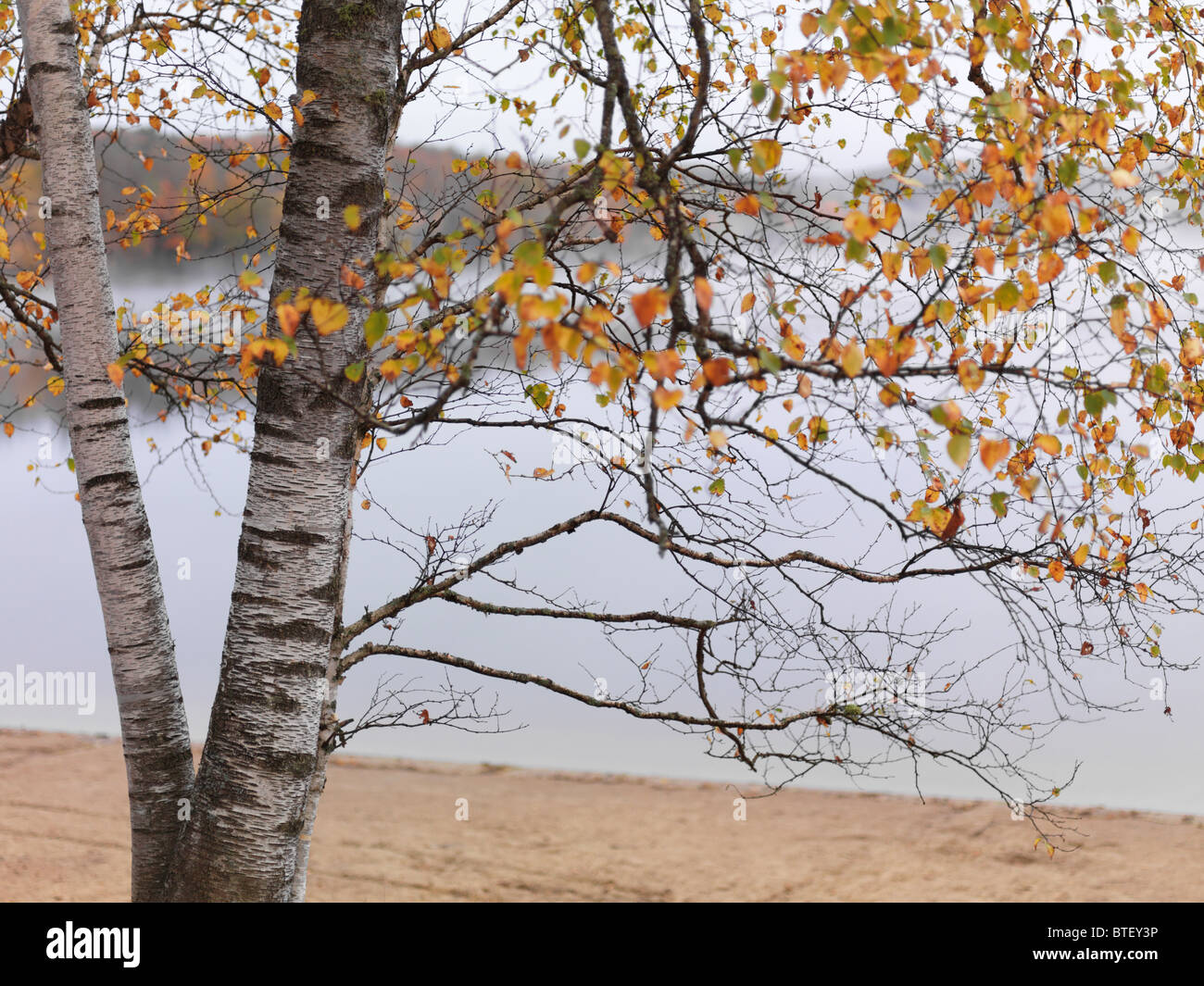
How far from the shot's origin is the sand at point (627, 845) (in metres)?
9.49

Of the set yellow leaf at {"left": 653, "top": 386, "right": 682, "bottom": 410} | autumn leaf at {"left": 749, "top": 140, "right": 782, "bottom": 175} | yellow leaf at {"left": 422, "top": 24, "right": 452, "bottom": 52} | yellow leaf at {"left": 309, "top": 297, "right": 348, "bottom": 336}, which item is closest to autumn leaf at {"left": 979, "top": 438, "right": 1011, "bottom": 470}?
yellow leaf at {"left": 653, "top": 386, "right": 682, "bottom": 410}

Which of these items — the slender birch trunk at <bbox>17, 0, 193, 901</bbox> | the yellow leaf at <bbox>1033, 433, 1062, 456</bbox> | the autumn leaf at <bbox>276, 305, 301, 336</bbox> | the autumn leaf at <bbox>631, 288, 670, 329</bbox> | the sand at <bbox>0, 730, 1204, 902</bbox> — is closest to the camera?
the autumn leaf at <bbox>631, 288, 670, 329</bbox>

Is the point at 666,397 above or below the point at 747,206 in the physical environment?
below

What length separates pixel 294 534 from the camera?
375cm

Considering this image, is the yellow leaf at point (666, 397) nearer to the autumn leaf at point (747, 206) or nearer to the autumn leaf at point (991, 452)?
the autumn leaf at point (991, 452)

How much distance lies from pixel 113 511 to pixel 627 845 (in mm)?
7708

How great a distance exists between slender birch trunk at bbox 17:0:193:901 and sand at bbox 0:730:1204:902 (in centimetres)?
551

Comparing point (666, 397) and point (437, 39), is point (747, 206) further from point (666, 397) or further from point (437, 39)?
point (437, 39)

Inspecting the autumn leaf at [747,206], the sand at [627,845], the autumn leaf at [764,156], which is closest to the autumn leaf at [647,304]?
the autumn leaf at [764,156]

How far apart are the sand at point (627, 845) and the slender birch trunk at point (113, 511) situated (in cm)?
551

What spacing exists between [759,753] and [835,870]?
19.9 feet

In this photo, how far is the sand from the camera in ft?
31.1

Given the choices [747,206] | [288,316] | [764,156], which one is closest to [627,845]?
[747,206]

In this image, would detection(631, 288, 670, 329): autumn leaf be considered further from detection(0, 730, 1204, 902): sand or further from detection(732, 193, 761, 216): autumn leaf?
detection(0, 730, 1204, 902): sand
